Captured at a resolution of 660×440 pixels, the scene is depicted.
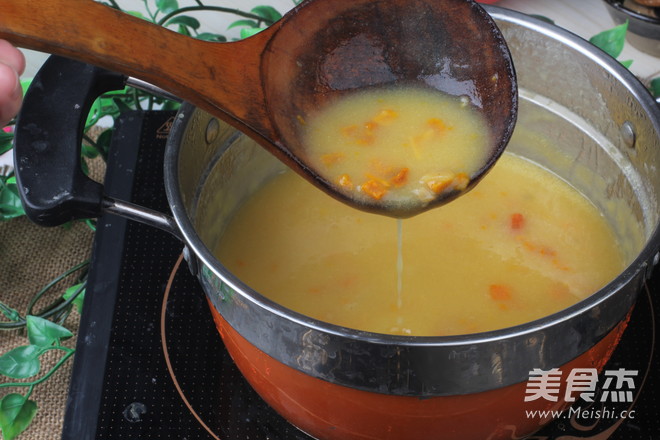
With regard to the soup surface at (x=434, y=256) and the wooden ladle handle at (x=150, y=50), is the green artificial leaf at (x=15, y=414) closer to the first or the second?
the soup surface at (x=434, y=256)

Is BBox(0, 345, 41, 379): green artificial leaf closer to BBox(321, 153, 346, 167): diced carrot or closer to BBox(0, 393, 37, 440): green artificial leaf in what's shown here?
BBox(0, 393, 37, 440): green artificial leaf

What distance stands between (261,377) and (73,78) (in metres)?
0.41

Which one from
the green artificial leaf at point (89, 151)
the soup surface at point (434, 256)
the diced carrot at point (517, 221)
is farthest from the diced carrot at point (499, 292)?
the green artificial leaf at point (89, 151)

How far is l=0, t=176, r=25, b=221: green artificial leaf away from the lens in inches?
53.0

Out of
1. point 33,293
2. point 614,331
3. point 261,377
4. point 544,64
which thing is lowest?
point 33,293

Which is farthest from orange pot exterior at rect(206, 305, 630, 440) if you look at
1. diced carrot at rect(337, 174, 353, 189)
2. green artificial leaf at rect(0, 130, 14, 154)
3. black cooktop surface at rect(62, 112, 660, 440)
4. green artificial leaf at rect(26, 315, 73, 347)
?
green artificial leaf at rect(0, 130, 14, 154)

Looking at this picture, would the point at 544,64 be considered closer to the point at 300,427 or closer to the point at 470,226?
the point at 470,226

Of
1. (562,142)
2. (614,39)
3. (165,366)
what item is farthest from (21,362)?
(614,39)

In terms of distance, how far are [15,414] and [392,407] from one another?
0.58 meters

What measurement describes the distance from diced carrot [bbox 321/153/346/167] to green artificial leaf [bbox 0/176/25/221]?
58 cm

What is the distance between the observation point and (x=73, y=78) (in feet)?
3.20

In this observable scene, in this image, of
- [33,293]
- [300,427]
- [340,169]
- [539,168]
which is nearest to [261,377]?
[300,427]

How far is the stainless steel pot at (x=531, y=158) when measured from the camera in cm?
81

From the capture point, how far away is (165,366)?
1148 millimetres
